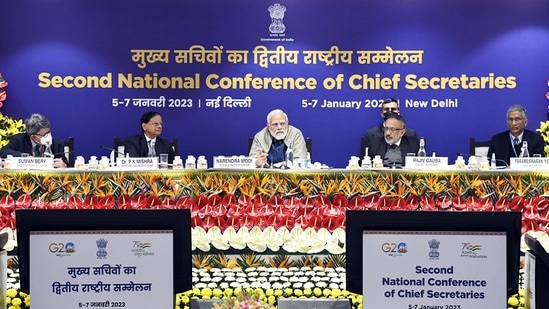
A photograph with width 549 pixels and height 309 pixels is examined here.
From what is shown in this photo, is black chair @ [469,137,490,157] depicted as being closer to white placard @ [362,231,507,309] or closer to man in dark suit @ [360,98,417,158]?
man in dark suit @ [360,98,417,158]

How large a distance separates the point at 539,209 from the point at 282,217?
106cm

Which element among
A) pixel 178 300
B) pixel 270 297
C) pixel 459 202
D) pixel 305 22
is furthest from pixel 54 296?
pixel 305 22

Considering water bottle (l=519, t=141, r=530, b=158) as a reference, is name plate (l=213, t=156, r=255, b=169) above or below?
below

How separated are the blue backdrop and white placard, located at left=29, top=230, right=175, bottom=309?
5149 millimetres

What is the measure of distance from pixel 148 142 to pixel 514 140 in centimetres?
312

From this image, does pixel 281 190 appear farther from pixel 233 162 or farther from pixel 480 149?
pixel 480 149

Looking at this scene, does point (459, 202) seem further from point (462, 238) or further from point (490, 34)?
point (490, 34)

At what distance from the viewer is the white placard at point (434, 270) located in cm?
127

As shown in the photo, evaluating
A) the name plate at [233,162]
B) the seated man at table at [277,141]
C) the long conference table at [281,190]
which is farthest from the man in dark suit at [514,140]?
the long conference table at [281,190]

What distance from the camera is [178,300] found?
158 centimetres

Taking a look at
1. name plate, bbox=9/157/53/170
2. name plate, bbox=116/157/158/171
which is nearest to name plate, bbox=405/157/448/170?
name plate, bbox=116/157/158/171

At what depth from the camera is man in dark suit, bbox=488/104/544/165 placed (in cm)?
516

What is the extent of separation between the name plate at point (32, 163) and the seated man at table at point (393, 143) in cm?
256

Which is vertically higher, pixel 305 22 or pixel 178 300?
pixel 305 22
